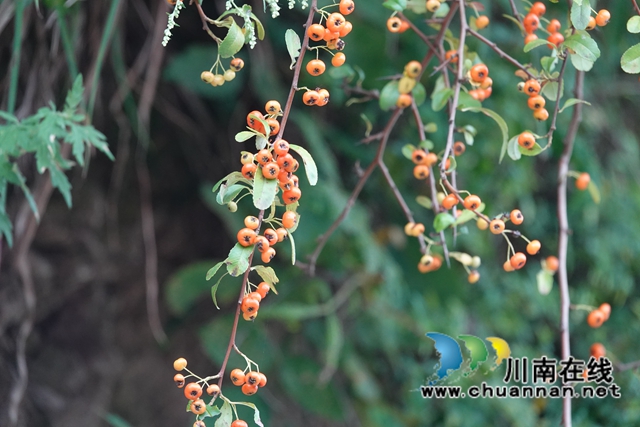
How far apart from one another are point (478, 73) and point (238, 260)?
1.11 feet

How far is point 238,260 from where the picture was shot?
0.46 m

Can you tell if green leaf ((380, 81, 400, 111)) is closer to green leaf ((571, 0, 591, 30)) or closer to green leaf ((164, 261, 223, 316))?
green leaf ((571, 0, 591, 30))

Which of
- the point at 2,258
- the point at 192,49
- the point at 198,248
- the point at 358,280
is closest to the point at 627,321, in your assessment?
the point at 358,280

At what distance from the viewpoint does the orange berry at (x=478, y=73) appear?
60 centimetres

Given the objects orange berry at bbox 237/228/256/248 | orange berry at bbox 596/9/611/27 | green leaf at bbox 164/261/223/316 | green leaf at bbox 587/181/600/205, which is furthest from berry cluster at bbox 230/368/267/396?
green leaf at bbox 164/261/223/316

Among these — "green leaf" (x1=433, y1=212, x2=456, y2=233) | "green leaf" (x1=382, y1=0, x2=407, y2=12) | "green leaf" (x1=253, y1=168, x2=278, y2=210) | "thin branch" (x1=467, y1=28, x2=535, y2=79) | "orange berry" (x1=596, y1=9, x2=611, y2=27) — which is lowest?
"green leaf" (x1=433, y1=212, x2=456, y2=233)

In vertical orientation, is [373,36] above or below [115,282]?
above

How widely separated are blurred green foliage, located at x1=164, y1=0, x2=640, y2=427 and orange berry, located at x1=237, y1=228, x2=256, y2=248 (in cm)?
66

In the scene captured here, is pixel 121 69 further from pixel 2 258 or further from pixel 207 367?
pixel 207 367

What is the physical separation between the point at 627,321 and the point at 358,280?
746mm

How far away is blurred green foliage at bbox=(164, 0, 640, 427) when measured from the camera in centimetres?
118

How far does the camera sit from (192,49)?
1.19m

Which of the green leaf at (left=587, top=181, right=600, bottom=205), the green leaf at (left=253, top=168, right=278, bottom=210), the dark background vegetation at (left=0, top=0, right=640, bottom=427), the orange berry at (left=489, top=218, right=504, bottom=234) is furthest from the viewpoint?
the dark background vegetation at (left=0, top=0, right=640, bottom=427)

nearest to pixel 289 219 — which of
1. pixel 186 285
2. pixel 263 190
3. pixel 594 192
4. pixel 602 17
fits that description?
pixel 263 190
